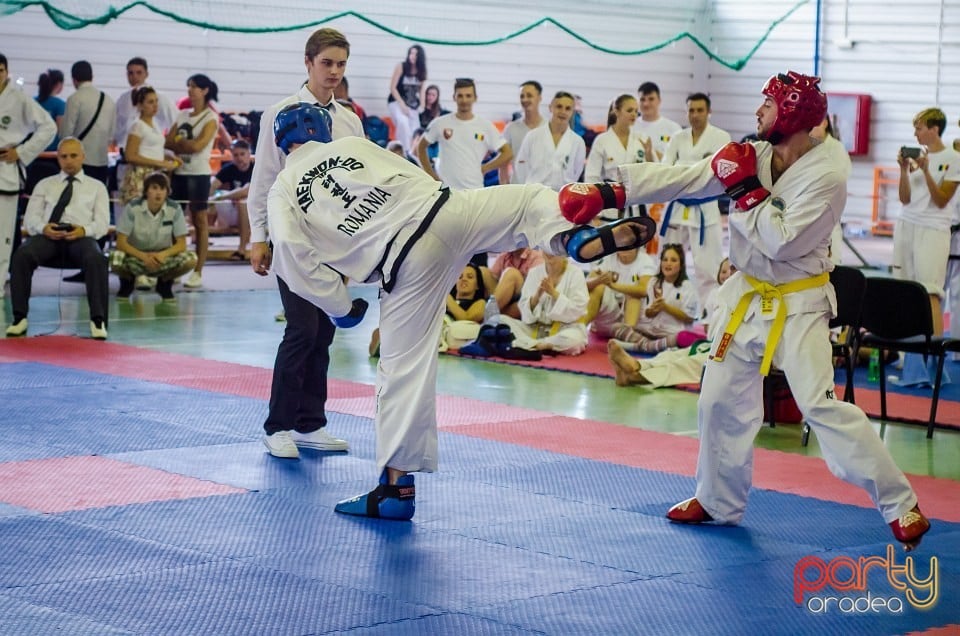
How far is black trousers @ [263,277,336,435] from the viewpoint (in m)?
5.68

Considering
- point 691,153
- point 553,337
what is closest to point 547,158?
point 691,153

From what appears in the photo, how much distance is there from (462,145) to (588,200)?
755cm

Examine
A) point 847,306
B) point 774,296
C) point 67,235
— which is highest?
point 774,296

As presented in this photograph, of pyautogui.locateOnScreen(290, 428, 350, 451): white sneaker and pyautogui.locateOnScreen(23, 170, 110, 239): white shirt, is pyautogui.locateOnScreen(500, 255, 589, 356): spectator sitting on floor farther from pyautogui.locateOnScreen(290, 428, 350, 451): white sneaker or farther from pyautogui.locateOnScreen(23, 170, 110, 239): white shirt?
pyautogui.locateOnScreen(290, 428, 350, 451): white sneaker

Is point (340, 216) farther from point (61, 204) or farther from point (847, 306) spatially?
point (61, 204)

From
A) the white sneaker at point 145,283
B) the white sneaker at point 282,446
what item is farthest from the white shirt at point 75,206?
the white sneaker at point 282,446

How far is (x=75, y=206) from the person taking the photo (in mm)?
9953

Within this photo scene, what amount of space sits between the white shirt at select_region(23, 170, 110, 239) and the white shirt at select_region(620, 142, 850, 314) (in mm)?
6523

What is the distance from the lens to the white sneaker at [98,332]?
9.21 m

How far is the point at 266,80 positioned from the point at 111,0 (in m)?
4.53

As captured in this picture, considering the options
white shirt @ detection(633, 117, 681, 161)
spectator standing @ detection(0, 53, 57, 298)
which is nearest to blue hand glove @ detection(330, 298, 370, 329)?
spectator standing @ detection(0, 53, 57, 298)

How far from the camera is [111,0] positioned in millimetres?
12375

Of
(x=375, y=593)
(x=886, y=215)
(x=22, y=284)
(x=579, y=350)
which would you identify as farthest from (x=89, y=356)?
(x=886, y=215)

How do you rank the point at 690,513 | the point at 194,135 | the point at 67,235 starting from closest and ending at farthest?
the point at 690,513
the point at 67,235
the point at 194,135
